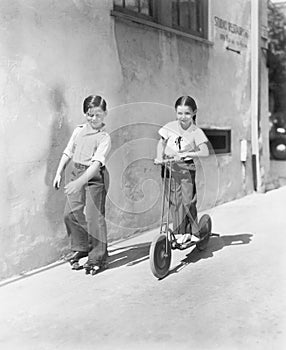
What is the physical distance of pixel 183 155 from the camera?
4.18 m

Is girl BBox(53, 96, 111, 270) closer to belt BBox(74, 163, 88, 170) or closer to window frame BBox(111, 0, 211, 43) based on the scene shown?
belt BBox(74, 163, 88, 170)

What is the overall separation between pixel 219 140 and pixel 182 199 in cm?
308

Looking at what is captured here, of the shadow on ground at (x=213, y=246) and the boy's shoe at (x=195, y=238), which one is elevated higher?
the boy's shoe at (x=195, y=238)

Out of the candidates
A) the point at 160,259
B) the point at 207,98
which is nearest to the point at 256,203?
the point at 207,98

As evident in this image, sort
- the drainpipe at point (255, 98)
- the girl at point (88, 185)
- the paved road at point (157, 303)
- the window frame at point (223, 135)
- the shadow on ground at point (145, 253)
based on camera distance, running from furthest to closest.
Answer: the drainpipe at point (255, 98) < the window frame at point (223, 135) < the shadow on ground at point (145, 253) < the girl at point (88, 185) < the paved road at point (157, 303)

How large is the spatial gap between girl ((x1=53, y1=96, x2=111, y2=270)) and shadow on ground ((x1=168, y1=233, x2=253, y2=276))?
2.14 ft

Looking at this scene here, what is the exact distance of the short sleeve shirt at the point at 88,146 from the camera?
3.99 m

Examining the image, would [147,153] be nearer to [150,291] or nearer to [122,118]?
[122,118]

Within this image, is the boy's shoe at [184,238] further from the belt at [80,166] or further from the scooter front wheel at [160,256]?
the belt at [80,166]

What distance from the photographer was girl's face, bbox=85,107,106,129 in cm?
404

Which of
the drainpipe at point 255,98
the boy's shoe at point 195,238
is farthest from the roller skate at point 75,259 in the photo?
the drainpipe at point 255,98

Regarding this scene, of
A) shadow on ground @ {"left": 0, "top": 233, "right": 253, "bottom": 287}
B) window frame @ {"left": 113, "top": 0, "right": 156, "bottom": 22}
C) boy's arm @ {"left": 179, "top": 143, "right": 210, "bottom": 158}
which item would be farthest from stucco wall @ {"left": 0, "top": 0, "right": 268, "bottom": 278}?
boy's arm @ {"left": 179, "top": 143, "right": 210, "bottom": 158}

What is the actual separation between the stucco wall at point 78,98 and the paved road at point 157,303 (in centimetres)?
44

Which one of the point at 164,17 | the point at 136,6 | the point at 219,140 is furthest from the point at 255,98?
the point at 136,6
